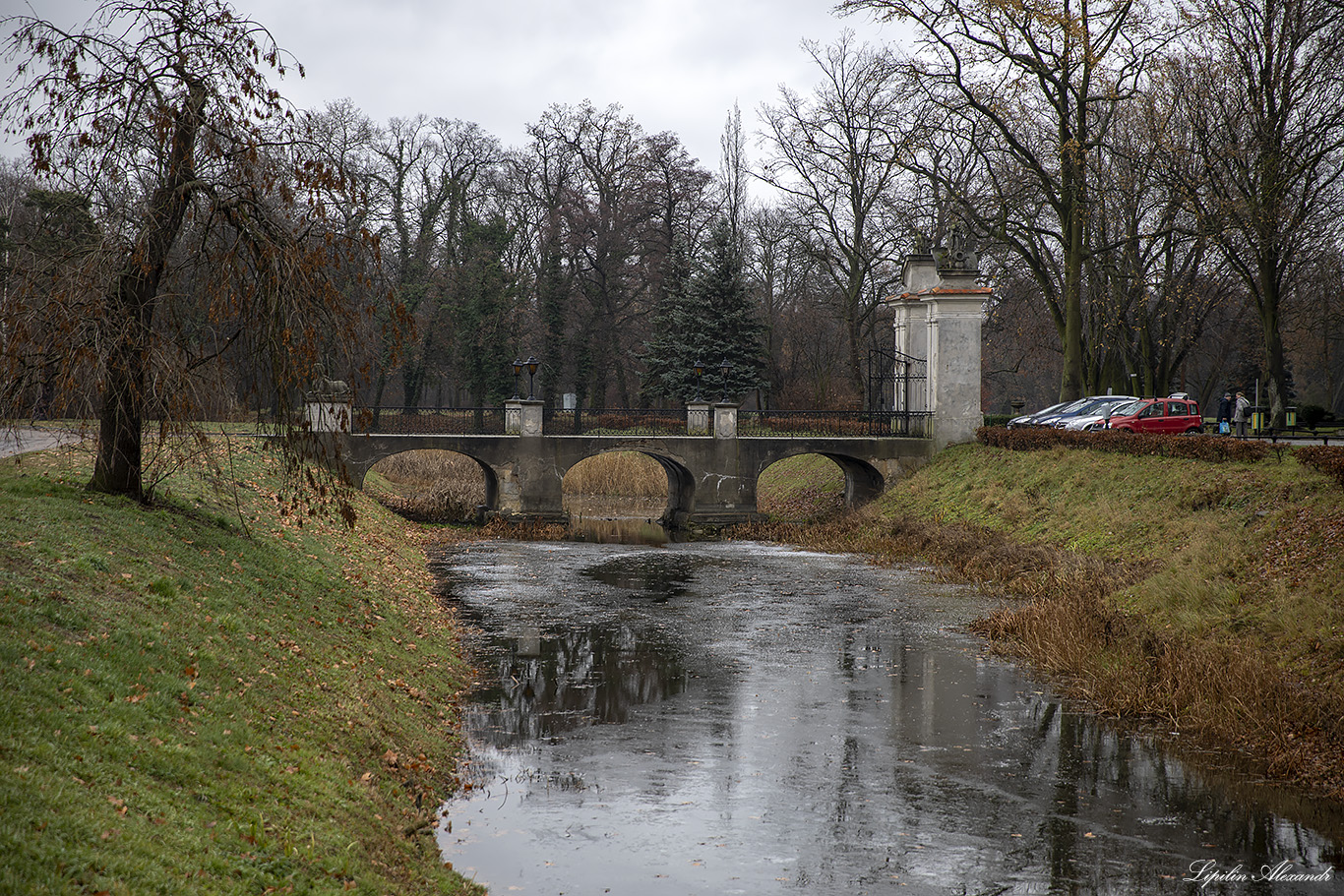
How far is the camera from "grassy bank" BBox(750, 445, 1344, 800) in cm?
970

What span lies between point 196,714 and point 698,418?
24.4 m

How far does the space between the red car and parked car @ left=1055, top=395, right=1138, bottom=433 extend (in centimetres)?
33

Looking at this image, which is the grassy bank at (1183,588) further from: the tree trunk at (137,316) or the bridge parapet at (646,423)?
the tree trunk at (137,316)

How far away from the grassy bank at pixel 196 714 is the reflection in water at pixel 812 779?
812 millimetres

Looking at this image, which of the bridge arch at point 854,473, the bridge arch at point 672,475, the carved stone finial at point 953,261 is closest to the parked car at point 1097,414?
the carved stone finial at point 953,261

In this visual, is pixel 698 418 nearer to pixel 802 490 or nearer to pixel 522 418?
pixel 522 418

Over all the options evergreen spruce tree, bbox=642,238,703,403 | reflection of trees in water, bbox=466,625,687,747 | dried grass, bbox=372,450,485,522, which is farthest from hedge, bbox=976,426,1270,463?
dried grass, bbox=372,450,485,522

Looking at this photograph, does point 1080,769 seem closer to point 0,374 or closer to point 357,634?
point 357,634

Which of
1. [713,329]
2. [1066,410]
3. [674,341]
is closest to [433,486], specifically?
[674,341]

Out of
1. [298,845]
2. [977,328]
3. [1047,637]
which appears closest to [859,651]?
[1047,637]

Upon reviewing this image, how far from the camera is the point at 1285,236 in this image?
27.0 m

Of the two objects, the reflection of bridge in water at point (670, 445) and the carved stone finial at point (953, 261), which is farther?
the carved stone finial at point (953, 261)

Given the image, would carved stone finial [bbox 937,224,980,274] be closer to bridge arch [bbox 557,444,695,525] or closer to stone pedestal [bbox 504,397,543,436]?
bridge arch [bbox 557,444,695,525]

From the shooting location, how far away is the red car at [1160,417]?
27.0 meters
